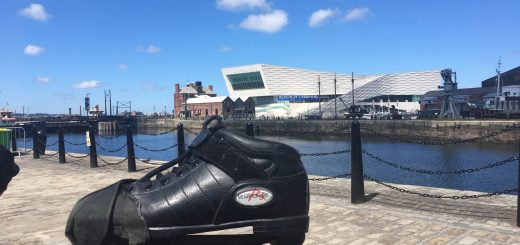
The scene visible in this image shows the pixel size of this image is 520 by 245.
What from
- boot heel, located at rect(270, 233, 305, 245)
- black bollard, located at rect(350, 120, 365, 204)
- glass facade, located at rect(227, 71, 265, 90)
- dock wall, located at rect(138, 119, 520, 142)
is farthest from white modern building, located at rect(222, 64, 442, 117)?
boot heel, located at rect(270, 233, 305, 245)

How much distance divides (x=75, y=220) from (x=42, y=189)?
24.5 feet

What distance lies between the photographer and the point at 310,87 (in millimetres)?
110500

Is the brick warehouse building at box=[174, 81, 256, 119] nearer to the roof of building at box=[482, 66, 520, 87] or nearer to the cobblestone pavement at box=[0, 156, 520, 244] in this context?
the roof of building at box=[482, 66, 520, 87]

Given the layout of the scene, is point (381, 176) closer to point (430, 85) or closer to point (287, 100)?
point (287, 100)

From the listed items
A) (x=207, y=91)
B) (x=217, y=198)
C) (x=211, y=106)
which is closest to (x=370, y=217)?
(x=217, y=198)

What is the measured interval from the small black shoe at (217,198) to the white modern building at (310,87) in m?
98.8

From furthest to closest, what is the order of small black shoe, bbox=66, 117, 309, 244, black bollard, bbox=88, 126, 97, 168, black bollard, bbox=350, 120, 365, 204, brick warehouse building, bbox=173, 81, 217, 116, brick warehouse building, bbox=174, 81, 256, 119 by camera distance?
brick warehouse building, bbox=173, 81, 217, 116 → brick warehouse building, bbox=174, 81, 256, 119 → black bollard, bbox=88, 126, 97, 168 → black bollard, bbox=350, 120, 365, 204 → small black shoe, bbox=66, 117, 309, 244

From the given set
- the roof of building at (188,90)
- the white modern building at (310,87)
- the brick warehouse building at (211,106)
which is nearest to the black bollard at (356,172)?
the brick warehouse building at (211,106)

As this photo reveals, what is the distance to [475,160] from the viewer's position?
26047mm

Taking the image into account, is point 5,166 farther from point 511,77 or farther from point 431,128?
point 511,77

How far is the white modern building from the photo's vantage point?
10400cm

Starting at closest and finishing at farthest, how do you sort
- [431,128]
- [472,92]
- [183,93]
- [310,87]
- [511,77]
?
[431,128] < [472,92] < [511,77] < [310,87] < [183,93]

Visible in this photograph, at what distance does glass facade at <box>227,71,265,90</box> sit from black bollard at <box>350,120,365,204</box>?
99063 mm

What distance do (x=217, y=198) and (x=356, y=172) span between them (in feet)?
16.3
